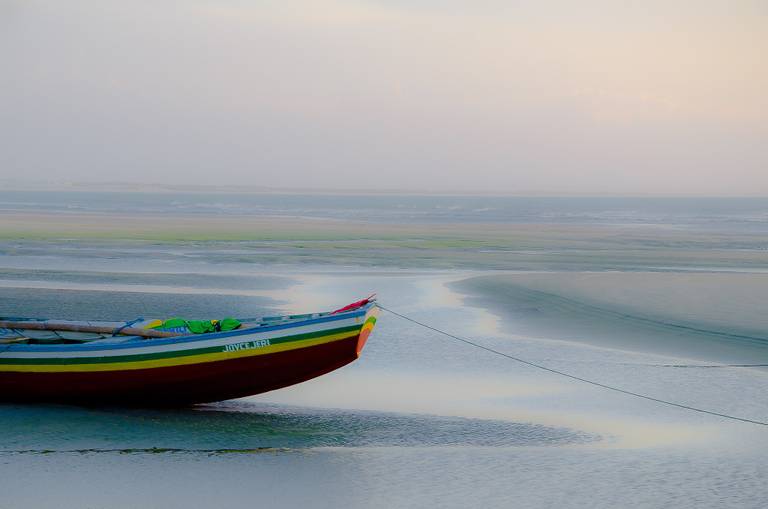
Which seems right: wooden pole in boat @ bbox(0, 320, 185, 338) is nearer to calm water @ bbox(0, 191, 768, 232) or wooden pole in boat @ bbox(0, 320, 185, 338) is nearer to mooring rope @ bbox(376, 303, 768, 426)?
mooring rope @ bbox(376, 303, 768, 426)

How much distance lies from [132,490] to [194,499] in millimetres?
595

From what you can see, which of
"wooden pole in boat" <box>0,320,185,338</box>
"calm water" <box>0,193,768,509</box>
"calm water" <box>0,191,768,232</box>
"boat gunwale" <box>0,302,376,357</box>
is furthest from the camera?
"calm water" <box>0,191,768,232</box>

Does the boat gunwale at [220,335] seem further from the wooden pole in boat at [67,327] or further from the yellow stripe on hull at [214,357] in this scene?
the wooden pole in boat at [67,327]

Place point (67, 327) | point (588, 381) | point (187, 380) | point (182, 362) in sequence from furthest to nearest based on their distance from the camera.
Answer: point (588, 381) → point (67, 327) → point (187, 380) → point (182, 362)

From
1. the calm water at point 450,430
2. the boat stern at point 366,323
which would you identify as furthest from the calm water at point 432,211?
the boat stern at point 366,323

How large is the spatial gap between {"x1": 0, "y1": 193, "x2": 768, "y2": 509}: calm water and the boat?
24 cm

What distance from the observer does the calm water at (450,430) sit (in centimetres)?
883

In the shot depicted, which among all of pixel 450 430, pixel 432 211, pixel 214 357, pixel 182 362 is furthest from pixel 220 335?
pixel 432 211

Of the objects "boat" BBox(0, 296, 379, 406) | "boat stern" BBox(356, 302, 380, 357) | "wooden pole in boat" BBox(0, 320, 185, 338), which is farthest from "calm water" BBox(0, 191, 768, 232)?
"wooden pole in boat" BBox(0, 320, 185, 338)

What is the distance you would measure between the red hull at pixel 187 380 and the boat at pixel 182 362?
1 cm

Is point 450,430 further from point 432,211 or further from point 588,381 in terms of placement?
point 432,211

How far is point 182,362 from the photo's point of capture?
11.2m

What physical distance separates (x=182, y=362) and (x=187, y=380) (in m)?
0.24

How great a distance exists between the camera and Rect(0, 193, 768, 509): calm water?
883 centimetres
